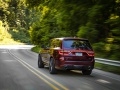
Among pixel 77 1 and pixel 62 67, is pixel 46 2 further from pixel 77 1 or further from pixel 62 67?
pixel 62 67

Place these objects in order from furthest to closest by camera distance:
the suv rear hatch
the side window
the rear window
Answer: the side window < the rear window < the suv rear hatch

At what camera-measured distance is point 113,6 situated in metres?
19.6

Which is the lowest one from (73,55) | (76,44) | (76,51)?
(73,55)

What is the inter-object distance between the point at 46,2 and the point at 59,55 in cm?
1994

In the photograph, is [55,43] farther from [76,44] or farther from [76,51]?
[76,51]

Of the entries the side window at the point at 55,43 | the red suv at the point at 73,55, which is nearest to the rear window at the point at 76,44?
the red suv at the point at 73,55

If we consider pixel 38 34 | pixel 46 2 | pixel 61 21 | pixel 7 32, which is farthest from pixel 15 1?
pixel 61 21

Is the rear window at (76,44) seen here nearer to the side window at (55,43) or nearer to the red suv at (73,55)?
the red suv at (73,55)

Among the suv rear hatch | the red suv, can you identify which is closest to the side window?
the red suv

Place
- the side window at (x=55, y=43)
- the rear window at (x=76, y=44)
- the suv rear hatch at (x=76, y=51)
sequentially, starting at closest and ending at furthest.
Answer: the suv rear hatch at (x=76, y=51) < the rear window at (x=76, y=44) < the side window at (x=55, y=43)

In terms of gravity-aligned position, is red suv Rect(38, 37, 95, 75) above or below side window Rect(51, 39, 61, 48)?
below

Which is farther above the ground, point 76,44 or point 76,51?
point 76,44

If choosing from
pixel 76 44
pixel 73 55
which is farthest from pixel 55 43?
pixel 73 55

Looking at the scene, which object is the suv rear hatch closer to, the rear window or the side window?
the rear window
